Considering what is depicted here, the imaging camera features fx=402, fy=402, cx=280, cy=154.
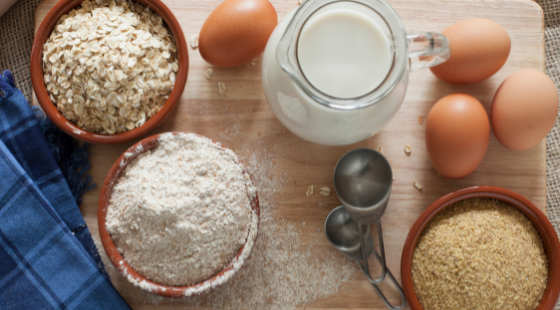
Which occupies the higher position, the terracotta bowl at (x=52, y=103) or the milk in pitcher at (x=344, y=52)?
the milk in pitcher at (x=344, y=52)

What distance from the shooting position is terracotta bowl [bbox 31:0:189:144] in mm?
965

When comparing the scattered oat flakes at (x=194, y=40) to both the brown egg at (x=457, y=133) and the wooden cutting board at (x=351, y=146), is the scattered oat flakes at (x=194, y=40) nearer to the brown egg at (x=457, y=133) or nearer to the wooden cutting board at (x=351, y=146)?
the wooden cutting board at (x=351, y=146)

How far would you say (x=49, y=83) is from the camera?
0.98 metres

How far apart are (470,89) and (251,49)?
59 cm

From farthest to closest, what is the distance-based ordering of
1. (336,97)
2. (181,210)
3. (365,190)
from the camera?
(365,190) < (181,210) < (336,97)

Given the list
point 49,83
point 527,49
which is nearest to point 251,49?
point 49,83

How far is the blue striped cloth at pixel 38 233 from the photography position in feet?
3.20

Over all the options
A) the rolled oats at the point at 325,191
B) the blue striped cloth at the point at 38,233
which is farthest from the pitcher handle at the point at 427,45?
the blue striped cloth at the point at 38,233

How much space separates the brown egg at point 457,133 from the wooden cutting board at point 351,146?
0.10m

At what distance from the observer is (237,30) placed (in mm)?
948

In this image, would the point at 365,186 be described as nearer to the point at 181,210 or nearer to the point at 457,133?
the point at 457,133

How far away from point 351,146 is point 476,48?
38cm

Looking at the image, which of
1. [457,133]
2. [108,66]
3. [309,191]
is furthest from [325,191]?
[108,66]

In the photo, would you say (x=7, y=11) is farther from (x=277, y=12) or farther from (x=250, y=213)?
(x=250, y=213)
